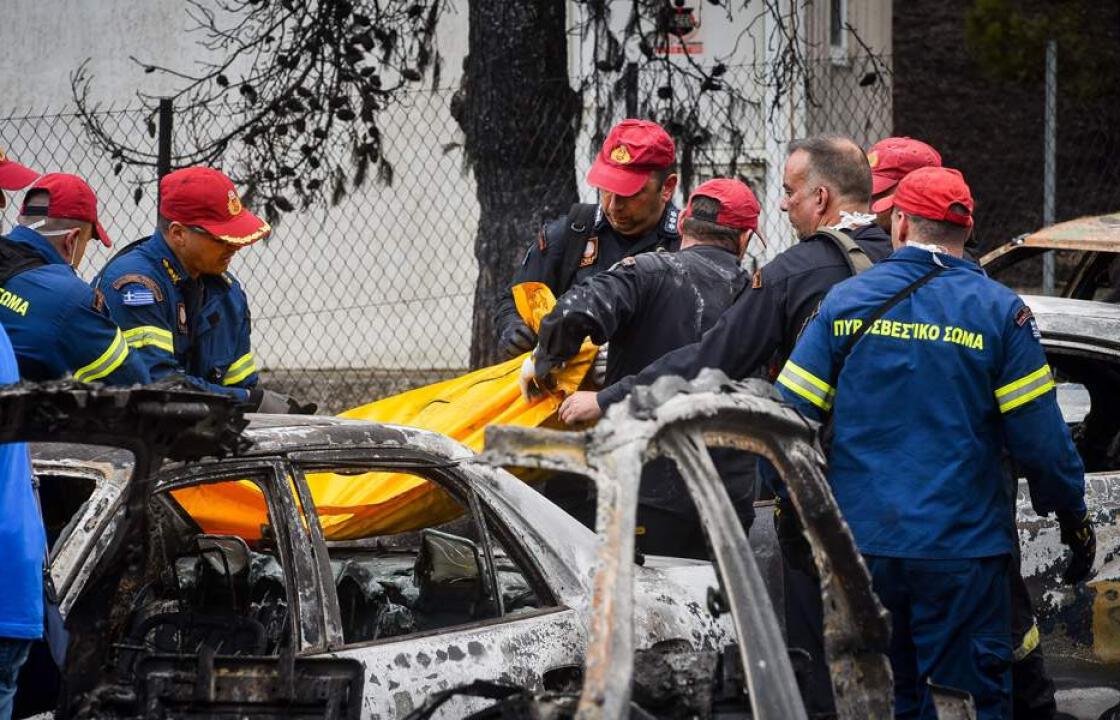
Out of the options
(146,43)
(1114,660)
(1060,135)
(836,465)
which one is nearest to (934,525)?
(836,465)

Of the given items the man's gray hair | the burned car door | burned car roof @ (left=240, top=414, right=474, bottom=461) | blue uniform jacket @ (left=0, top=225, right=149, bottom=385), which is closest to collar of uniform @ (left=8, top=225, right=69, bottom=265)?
blue uniform jacket @ (left=0, top=225, right=149, bottom=385)

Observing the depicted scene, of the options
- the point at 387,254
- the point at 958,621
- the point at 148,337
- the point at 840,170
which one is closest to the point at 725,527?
the point at 958,621

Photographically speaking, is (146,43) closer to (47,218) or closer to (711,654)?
(47,218)

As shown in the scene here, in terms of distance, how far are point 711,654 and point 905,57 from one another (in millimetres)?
19492

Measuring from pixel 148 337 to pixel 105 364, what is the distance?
71 cm

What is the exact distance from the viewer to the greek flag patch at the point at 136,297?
532 cm

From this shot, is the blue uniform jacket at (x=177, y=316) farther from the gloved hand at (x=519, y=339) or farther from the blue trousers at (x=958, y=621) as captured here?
the blue trousers at (x=958, y=621)

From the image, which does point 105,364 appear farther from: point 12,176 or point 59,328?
point 12,176

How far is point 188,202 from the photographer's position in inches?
215

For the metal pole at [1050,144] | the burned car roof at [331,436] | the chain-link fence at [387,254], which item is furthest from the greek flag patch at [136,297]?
the chain-link fence at [387,254]

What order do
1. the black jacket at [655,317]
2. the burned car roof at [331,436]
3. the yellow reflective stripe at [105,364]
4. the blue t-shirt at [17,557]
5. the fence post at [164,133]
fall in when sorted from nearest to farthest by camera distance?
1. the blue t-shirt at [17,557]
2. the burned car roof at [331,436]
3. the yellow reflective stripe at [105,364]
4. the black jacket at [655,317]
5. the fence post at [164,133]

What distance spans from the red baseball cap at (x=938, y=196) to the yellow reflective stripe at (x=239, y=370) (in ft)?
8.15

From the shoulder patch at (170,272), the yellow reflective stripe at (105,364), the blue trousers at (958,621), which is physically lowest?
the blue trousers at (958,621)

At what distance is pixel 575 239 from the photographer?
614cm
